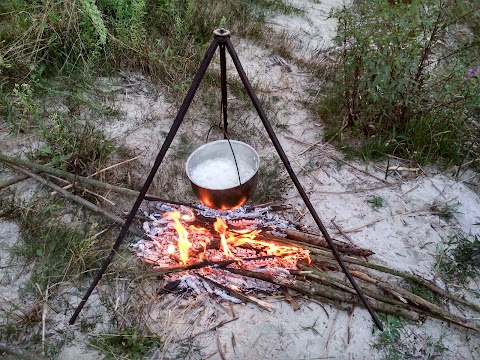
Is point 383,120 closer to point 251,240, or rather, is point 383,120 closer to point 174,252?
point 251,240

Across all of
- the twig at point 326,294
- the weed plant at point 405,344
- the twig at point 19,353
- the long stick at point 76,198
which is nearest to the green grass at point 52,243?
the long stick at point 76,198

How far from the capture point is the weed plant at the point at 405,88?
3.47 m

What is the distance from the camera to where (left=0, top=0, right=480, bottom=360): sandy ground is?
2.53 meters

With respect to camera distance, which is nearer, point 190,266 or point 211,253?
point 190,266

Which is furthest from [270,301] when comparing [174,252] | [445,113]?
[445,113]

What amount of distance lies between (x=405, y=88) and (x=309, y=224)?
1.39 meters

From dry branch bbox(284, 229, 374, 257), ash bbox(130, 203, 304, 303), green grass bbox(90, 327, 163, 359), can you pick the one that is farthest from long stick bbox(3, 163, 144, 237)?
dry branch bbox(284, 229, 374, 257)

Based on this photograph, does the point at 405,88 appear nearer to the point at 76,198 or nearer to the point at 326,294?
the point at 326,294

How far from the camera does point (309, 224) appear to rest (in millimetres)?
3281

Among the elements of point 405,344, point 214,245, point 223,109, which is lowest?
point 405,344

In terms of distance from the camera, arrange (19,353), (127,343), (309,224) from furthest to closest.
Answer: (309,224), (127,343), (19,353)

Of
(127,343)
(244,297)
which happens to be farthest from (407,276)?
(127,343)

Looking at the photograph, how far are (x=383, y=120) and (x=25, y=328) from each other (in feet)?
10.5

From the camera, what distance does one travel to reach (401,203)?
139 inches
